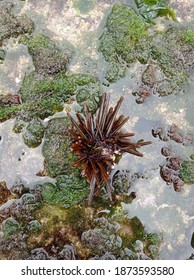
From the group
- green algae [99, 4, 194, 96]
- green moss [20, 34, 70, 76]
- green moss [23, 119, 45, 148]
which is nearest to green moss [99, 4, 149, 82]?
green algae [99, 4, 194, 96]

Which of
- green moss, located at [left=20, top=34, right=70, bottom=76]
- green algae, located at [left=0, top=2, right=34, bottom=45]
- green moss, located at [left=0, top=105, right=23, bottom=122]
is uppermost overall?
green algae, located at [left=0, top=2, right=34, bottom=45]

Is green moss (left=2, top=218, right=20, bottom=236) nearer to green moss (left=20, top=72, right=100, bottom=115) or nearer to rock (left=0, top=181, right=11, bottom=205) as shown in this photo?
rock (left=0, top=181, right=11, bottom=205)

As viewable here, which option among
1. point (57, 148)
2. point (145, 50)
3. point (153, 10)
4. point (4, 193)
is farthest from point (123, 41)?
point (4, 193)

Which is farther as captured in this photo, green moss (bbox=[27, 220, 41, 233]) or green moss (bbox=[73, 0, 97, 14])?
green moss (bbox=[73, 0, 97, 14])

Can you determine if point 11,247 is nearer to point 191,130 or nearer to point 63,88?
point 63,88

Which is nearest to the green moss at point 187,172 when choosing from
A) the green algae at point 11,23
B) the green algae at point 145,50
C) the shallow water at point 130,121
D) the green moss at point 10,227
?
the shallow water at point 130,121

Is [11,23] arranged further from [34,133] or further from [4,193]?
[4,193]
